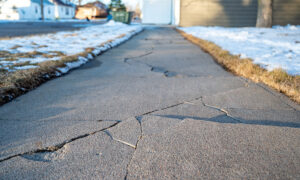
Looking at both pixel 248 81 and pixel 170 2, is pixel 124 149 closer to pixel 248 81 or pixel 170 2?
pixel 248 81

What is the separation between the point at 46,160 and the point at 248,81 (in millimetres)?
2920

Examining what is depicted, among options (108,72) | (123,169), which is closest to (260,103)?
(123,169)

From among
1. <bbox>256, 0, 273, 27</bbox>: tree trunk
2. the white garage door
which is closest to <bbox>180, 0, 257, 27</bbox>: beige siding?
<bbox>256, 0, 273, 27</bbox>: tree trunk

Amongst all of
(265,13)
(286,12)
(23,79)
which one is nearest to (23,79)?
(23,79)

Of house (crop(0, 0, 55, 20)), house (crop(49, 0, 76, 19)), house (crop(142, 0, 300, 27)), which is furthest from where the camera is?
house (crop(49, 0, 76, 19))

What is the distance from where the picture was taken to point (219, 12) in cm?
1648

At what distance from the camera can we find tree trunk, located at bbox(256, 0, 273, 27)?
12477 millimetres

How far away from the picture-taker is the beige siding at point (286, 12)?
16.0 metres

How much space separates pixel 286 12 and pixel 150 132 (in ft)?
58.8

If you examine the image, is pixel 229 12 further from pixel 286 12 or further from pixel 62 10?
pixel 62 10

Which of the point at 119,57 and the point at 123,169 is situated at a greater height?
the point at 119,57

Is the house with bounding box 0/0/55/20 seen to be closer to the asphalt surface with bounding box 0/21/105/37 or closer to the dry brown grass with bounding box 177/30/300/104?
the asphalt surface with bounding box 0/21/105/37

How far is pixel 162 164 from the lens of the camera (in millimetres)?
1500

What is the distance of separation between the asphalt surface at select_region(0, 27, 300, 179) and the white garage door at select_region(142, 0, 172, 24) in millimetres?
20058
